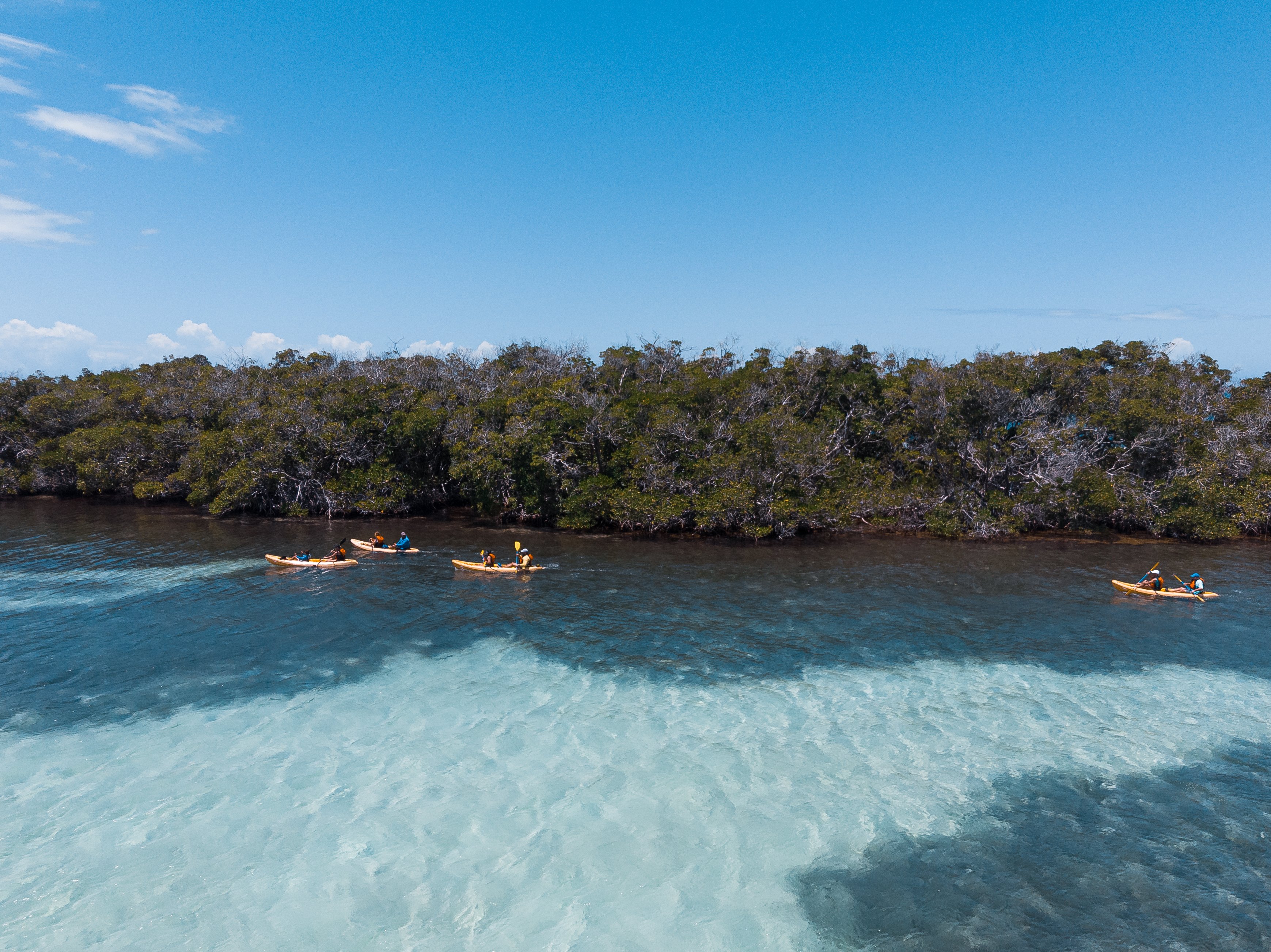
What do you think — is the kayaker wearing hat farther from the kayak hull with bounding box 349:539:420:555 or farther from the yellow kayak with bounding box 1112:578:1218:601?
the kayak hull with bounding box 349:539:420:555

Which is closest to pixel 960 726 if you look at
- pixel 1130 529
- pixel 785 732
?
pixel 785 732

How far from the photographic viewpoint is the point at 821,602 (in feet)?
65.9

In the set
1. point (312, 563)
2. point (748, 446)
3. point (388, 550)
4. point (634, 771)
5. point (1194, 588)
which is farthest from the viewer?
point (748, 446)

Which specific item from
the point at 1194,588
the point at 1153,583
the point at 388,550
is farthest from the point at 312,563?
the point at 1194,588

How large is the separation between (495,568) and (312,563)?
22.1ft

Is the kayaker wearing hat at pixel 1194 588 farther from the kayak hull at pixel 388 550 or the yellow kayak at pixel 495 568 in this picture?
the kayak hull at pixel 388 550

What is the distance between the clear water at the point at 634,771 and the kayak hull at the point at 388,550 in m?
5.82

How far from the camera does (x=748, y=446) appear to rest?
1131 inches

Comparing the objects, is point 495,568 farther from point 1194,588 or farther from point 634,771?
→ point 1194,588

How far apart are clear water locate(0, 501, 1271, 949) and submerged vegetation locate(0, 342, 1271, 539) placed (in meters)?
8.51

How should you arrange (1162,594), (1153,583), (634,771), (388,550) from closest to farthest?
1. (634,771)
2. (1162,594)
3. (1153,583)
4. (388,550)

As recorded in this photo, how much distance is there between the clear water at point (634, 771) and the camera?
808 cm

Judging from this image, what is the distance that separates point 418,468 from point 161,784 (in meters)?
25.4

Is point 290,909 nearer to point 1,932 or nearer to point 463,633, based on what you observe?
point 1,932
